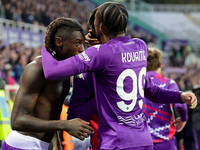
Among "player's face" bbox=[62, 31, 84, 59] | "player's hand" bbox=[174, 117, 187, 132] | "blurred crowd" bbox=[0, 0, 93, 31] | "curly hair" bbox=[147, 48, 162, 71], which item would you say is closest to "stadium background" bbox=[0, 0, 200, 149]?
"blurred crowd" bbox=[0, 0, 93, 31]

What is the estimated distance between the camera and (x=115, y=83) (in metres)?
2.22

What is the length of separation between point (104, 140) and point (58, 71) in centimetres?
58

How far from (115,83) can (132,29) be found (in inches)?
920

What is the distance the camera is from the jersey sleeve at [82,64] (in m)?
2.12

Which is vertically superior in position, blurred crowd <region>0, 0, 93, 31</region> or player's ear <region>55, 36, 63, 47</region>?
player's ear <region>55, 36, 63, 47</region>

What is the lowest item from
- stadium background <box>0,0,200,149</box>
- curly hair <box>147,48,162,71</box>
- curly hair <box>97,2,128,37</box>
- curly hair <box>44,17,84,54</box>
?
stadium background <box>0,0,200,149</box>

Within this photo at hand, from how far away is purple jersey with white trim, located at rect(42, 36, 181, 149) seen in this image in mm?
2146

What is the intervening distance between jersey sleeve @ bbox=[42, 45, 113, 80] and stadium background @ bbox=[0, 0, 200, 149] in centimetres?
412

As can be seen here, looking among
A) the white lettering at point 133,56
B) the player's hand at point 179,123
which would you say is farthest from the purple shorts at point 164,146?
the white lettering at point 133,56

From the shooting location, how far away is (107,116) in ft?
7.34

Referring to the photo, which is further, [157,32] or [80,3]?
[157,32]

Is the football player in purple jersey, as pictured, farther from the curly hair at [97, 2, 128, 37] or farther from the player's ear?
the curly hair at [97, 2, 128, 37]

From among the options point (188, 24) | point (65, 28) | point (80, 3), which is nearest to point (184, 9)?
point (188, 24)

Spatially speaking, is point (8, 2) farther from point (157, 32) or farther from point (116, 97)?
point (157, 32)
